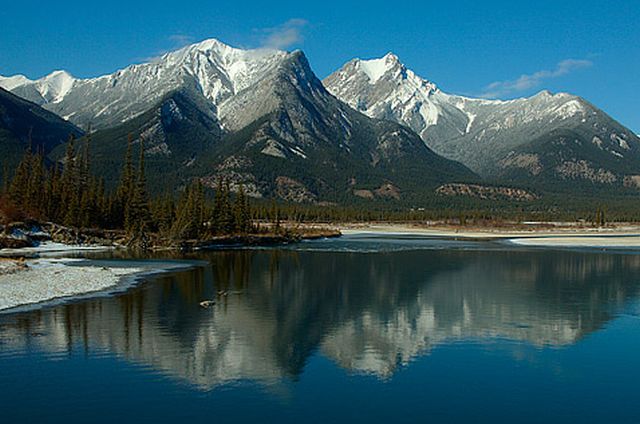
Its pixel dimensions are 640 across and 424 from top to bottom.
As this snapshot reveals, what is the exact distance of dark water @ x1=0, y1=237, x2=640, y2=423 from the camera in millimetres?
21641

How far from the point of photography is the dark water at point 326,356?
21.6 m

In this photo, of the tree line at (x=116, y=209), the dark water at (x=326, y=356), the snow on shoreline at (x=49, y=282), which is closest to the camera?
the dark water at (x=326, y=356)

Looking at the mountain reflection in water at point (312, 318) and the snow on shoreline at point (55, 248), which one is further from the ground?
the snow on shoreline at point (55, 248)

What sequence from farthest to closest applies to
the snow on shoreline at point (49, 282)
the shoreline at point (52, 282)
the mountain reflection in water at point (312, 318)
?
the snow on shoreline at point (49, 282), the shoreline at point (52, 282), the mountain reflection in water at point (312, 318)

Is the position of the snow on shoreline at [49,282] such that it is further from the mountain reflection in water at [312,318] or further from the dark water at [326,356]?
the mountain reflection in water at [312,318]

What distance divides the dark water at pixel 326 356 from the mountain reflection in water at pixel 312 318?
5.5 inches

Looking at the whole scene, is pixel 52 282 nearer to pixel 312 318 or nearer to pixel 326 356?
pixel 312 318

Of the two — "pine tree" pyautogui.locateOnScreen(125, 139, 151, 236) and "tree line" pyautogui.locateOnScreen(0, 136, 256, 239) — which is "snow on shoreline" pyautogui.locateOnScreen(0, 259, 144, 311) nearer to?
"tree line" pyautogui.locateOnScreen(0, 136, 256, 239)

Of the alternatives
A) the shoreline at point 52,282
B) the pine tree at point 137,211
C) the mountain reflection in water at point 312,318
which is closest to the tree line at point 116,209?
the pine tree at point 137,211

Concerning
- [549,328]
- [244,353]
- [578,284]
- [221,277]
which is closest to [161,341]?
[244,353]

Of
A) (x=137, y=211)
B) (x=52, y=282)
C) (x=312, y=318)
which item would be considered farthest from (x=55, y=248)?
(x=312, y=318)

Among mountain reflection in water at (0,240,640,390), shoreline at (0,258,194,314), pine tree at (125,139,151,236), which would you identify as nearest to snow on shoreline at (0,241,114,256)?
pine tree at (125,139,151,236)

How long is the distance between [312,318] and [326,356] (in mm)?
9637

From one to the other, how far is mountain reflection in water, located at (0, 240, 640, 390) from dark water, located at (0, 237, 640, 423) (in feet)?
0.46
